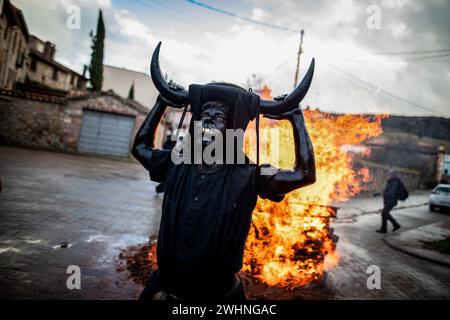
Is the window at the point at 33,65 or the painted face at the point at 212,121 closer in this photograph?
the painted face at the point at 212,121

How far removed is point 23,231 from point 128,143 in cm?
1758

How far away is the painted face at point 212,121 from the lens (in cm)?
196

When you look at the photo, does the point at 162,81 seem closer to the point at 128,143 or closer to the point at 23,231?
the point at 23,231

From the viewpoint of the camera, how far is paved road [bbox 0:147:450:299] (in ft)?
13.4

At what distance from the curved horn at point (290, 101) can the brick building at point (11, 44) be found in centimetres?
2693

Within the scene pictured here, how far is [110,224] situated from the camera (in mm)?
6977

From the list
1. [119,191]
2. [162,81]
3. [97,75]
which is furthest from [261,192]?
[97,75]

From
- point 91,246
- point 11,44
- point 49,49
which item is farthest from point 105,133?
point 49,49

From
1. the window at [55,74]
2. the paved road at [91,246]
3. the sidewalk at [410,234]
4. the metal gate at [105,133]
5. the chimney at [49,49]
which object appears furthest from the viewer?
the chimney at [49,49]

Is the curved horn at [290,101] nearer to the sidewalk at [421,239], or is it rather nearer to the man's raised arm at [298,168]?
the man's raised arm at [298,168]

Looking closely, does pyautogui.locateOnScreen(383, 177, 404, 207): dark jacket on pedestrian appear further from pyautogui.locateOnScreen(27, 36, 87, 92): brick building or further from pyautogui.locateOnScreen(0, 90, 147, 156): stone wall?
pyautogui.locateOnScreen(27, 36, 87, 92): brick building

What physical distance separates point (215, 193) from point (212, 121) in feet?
1.61

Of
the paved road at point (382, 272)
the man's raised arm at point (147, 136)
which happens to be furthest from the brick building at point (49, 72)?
the man's raised arm at point (147, 136)
